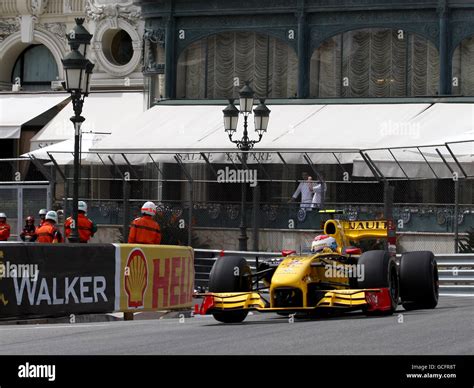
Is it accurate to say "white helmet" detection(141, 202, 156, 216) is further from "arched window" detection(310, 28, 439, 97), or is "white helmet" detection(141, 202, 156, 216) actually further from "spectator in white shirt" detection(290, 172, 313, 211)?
"arched window" detection(310, 28, 439, 97)

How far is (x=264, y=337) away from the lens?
1706 centimetres

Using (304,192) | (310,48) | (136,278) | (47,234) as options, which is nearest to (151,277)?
(136,278)

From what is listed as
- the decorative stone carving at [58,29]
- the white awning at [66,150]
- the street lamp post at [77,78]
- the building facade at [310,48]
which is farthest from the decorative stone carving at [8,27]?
the street lamp post at [77,78]

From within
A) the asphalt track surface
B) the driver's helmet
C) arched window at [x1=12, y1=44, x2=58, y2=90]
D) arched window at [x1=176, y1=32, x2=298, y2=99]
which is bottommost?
the asphalt track surface

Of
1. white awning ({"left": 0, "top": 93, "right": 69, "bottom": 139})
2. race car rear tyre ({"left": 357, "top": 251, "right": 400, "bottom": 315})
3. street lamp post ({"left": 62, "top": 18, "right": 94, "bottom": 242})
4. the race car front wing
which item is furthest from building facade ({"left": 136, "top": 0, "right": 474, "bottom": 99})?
the race car front wing

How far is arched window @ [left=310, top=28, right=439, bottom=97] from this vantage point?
134 ft

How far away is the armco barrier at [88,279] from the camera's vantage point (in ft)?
67.1

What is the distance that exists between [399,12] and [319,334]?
80.6ft

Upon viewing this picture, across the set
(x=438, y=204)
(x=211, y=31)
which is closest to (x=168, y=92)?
(x=211, y=31)

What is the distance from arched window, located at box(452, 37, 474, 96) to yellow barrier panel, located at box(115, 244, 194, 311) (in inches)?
697

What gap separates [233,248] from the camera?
32031mm

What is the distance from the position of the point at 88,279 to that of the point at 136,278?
3.23 feet

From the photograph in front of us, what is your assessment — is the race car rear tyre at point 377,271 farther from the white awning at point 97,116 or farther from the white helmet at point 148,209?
the white awning at point 97,116

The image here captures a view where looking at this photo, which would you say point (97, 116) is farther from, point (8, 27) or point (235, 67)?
point (8, 27)
